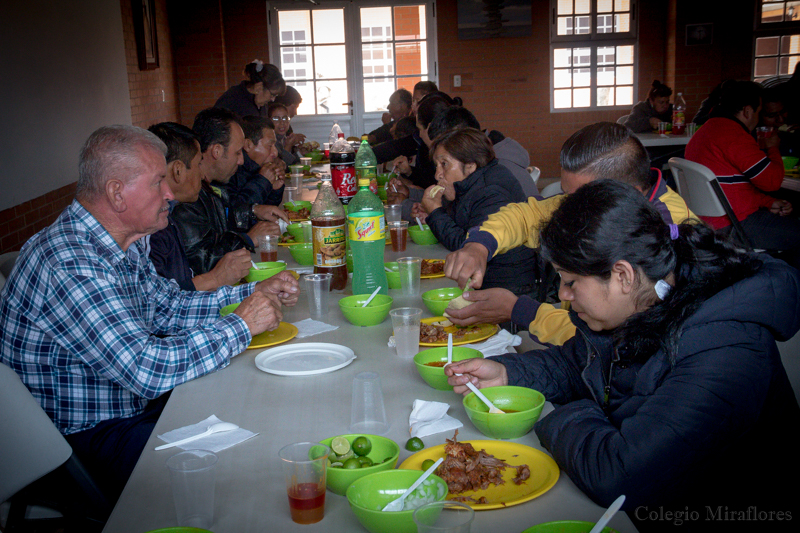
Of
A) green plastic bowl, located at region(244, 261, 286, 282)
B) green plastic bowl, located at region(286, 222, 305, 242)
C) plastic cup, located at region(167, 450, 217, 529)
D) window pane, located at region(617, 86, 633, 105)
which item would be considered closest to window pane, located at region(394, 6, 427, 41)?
window pane, located at region(617, 86, 633, 105)

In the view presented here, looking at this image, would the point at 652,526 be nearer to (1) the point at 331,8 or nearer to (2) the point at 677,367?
(2) the point at 677,367

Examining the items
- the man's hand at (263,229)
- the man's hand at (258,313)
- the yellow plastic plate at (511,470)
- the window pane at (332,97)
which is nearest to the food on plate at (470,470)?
the yellow plastic plate at (511,470)

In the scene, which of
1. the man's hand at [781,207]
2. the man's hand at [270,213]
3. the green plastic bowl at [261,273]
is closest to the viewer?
the green plastic bowl at [261,273]

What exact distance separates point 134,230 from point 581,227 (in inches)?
46.3

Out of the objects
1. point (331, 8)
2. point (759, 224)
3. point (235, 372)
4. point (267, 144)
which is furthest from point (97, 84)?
point (759, 224)

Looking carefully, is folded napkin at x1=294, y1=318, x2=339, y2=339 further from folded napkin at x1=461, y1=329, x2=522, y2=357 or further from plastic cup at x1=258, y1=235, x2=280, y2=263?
plastic cup at x1=258, y1=235, x2=280, y2=263

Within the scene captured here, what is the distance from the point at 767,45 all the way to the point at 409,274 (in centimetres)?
875

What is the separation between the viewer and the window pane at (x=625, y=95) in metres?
9.42

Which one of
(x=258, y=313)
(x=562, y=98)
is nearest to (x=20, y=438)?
(x=258, y=313)

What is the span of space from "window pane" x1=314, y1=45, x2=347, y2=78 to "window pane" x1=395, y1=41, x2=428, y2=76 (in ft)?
2.47

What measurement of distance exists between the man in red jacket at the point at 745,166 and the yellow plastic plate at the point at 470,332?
3011mm

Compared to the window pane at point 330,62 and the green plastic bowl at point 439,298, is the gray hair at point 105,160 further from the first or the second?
the window pane at point 330,62

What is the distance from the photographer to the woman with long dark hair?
42.3 inches

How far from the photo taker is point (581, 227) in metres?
1.25
